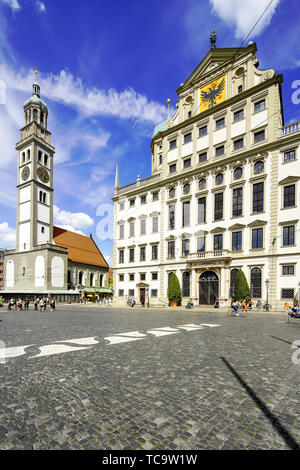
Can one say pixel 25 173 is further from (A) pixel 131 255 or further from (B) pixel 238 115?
(B) pixel 238 115

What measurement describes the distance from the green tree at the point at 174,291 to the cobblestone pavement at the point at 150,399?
1107 inches

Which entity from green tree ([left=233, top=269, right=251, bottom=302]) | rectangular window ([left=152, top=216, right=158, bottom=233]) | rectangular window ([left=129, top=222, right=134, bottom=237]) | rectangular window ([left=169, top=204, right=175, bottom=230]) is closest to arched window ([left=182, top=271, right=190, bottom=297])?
rectangular window ([left=169, top=204, right=175, bottom=230])

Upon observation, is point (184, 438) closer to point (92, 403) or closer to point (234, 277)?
point (92, 403)

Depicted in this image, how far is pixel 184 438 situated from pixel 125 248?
4109cm

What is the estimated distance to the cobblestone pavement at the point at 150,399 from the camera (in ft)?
10.7

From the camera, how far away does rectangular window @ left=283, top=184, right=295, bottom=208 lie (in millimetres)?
28688

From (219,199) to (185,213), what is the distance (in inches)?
214

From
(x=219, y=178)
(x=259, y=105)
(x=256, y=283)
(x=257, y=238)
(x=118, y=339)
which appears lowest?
(x=256, y=283)

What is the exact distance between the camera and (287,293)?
2797 cm

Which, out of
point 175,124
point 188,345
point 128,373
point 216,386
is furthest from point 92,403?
point 175,124

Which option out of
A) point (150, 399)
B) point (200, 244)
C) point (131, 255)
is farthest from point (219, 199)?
point (150, 399)

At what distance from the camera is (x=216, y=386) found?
4.98 metres

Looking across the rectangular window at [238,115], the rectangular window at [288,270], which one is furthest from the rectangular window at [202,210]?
the rectangular window at [288,270]

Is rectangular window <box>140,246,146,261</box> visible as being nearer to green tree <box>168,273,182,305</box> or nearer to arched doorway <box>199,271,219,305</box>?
green tree <box>168,273,182,305</box>
